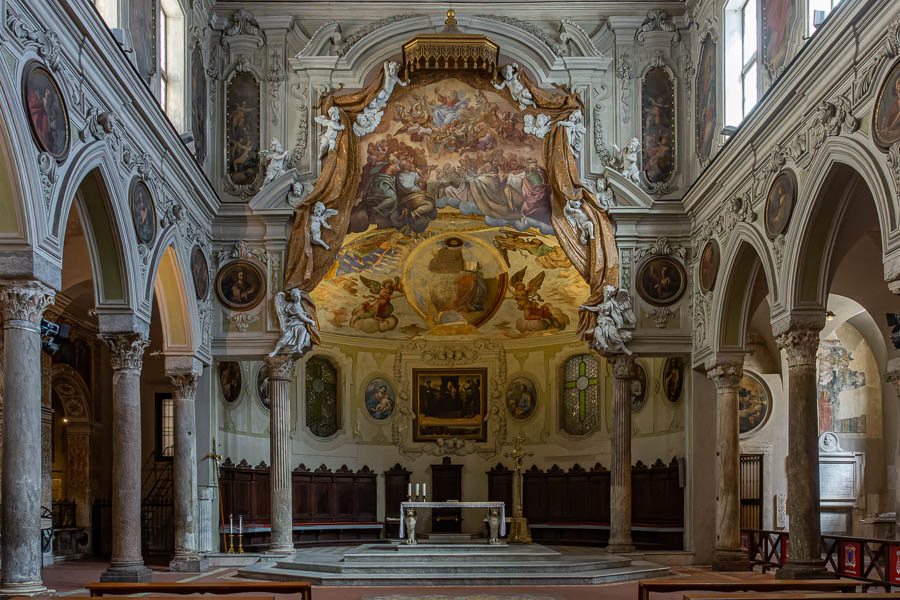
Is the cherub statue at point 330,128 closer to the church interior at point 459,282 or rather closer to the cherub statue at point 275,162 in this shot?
the church interior at point 459,282

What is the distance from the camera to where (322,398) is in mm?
31734

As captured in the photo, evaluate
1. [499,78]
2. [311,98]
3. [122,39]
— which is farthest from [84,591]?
[499,78]

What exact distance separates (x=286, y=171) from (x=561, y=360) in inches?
468

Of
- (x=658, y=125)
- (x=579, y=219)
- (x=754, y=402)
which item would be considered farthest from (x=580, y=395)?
(x=658, y=125)

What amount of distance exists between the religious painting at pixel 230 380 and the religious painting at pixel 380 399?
20.1 ft

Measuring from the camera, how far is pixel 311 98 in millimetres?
23625

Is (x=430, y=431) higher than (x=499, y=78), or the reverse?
(x=499, y=78)

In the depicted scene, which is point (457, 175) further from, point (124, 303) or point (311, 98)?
point (124, 303)

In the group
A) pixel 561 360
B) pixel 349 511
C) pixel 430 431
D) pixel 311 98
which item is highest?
pixel 311 98

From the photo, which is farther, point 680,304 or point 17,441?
point 680,304

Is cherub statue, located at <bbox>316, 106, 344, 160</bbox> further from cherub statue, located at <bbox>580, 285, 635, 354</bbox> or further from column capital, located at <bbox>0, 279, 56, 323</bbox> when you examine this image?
column capital, located at <bbox>0, 279, 56, 323</bbox>

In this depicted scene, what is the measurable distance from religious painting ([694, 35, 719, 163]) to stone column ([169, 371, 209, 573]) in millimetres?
11316

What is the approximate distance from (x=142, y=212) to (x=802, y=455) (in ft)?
36.1

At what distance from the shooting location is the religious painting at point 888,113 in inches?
485
